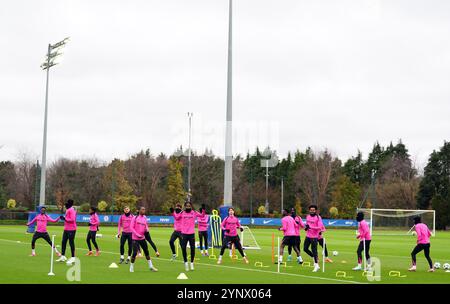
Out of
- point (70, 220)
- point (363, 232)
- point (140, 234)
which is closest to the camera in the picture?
point (140, 234)

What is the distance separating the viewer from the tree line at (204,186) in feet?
331

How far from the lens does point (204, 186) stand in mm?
109375

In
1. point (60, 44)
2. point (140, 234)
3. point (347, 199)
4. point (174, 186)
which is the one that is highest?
point (60, 44)

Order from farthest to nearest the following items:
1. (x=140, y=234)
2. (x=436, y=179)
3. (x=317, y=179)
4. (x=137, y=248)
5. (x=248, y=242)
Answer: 1. (x=317, y=179)
2. (x=436, y=179)
3. (x=248, y=242)
4. (x=140, y=234)
5. (x=137, y=248)

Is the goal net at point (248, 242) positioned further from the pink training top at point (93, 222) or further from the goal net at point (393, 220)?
the goal net at point (393, 220)

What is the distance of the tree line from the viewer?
331 ft

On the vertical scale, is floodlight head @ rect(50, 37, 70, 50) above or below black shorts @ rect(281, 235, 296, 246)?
above

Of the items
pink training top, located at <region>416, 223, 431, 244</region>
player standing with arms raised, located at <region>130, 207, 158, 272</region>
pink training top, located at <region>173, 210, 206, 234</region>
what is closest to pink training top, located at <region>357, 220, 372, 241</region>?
pink training top, located at <region>416, 223, 431, 244</region>

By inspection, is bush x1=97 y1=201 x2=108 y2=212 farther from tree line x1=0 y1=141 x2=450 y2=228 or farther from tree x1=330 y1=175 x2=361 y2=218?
tree x1=330 y1=175 x2=361 y2=218

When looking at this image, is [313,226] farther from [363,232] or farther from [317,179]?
[317,179]

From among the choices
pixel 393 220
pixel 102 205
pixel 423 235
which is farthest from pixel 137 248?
pixel 102 205
